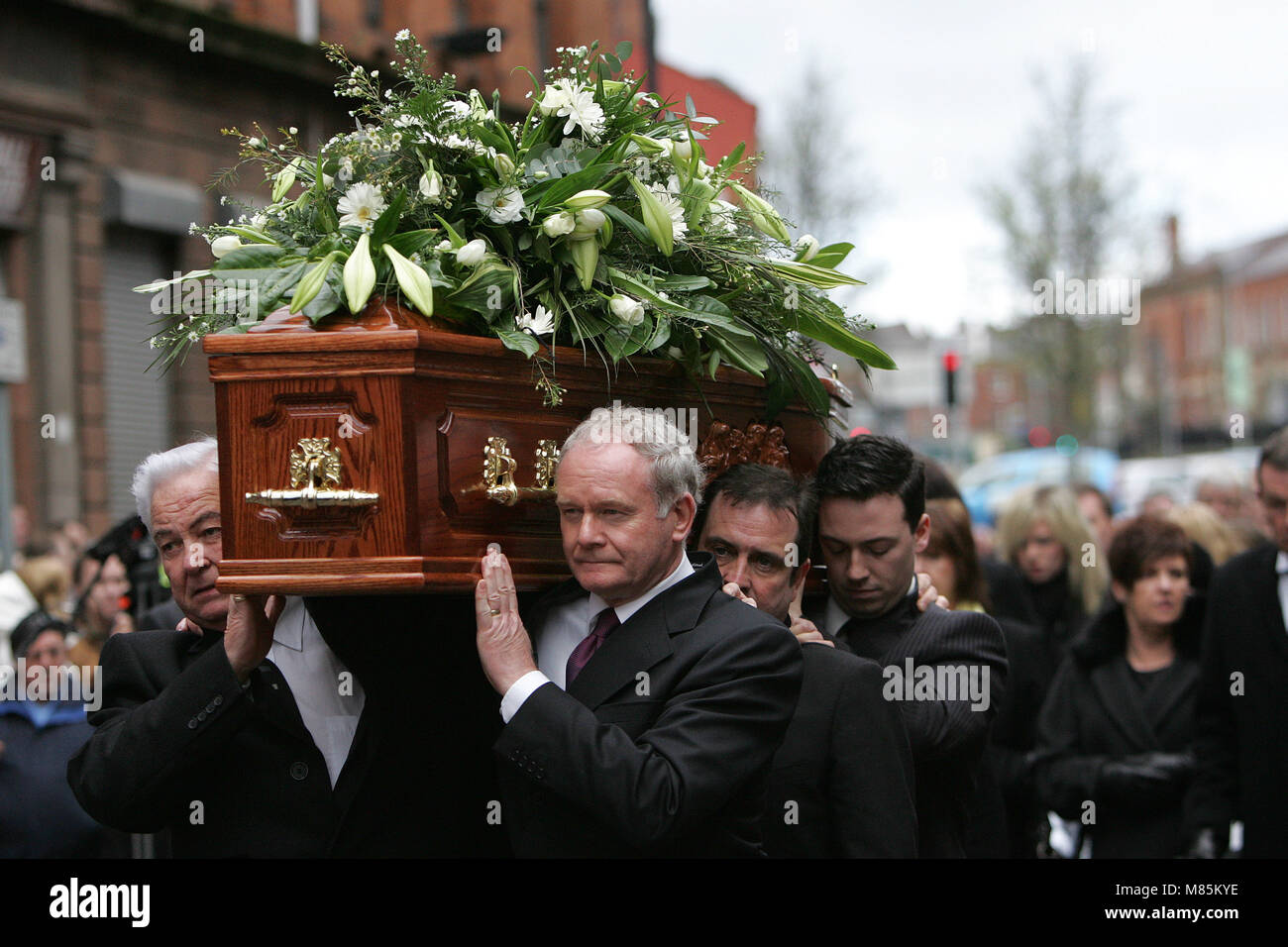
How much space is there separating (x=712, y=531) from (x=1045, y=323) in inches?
1373

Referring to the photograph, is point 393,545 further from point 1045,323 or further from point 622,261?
point 1045,323

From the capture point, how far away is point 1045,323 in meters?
37.3

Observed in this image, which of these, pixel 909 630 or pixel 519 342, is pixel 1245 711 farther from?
pixel 519 342

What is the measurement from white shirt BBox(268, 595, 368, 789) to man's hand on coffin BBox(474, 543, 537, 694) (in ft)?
2.07

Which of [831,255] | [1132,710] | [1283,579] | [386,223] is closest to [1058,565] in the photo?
[1132,710]

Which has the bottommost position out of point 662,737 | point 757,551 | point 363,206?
point 662,737

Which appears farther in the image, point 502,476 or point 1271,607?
point 1271,607

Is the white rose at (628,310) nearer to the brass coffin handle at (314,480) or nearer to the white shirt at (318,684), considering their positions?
the brass coffin handle at (314,480)

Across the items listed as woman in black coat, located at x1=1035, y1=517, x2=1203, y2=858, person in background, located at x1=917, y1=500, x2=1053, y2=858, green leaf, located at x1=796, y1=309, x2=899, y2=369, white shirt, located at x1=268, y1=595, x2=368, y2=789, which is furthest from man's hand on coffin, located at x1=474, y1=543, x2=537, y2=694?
woman in black coat, located at x1=1035, y1=517, x2=1203, y2=858

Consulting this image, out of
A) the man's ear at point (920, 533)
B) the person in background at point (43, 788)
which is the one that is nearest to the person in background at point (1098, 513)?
the man's ear at point (920, 533)

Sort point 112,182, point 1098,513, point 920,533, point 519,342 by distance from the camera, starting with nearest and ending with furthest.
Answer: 1. point 519,342
2. point 920,533
3. point 1098,513
4. point 112,182

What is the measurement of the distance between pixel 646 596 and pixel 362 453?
639 mm

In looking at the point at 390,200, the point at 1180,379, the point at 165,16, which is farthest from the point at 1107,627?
the point at 1180,379

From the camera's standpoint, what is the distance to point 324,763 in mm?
3631
